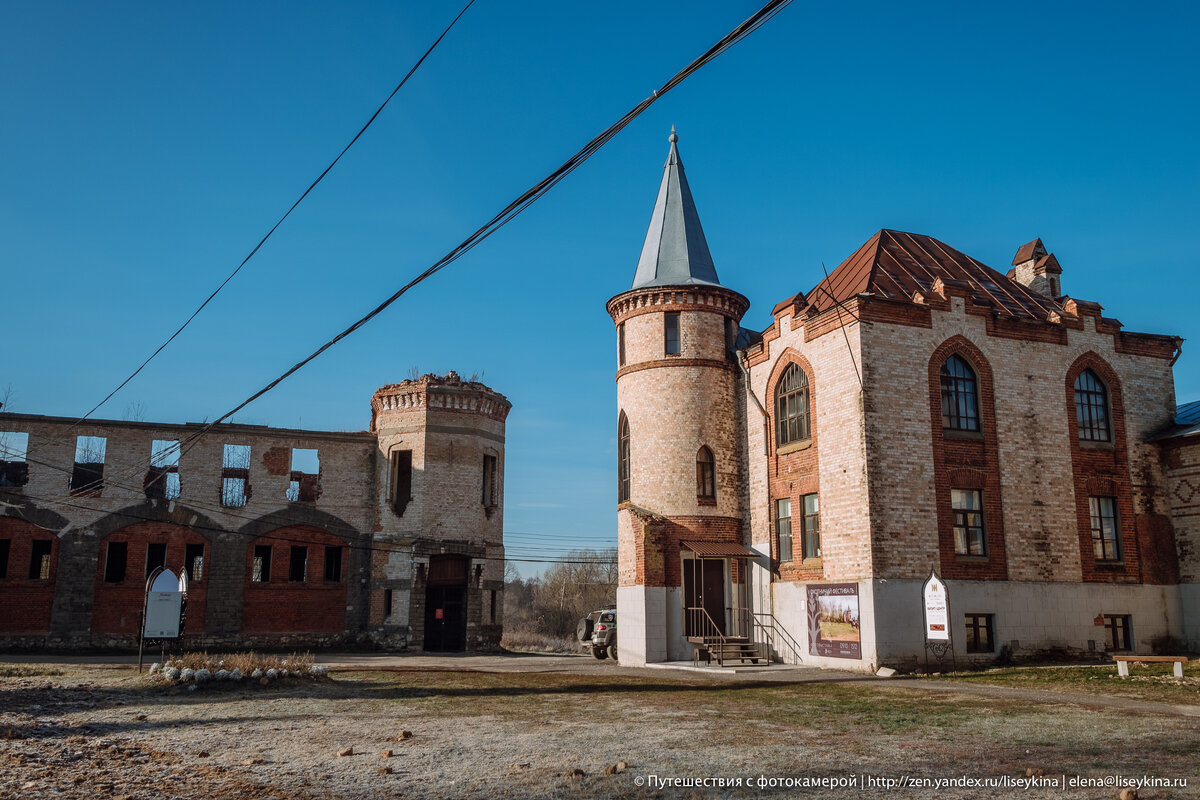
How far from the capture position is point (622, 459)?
2798 cm

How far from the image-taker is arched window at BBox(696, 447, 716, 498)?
2597cm

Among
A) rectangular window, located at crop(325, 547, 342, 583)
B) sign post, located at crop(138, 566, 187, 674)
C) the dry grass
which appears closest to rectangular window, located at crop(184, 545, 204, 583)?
rectangular window, located at crop(325, 547, 342, 583)

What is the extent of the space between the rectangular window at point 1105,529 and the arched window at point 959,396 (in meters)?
4.30

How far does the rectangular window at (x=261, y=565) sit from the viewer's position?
1366 inches

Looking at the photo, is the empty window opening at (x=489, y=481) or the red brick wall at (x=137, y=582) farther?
the empty window opening at (x=489, y=481)

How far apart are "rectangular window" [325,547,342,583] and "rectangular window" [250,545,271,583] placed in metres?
2.16

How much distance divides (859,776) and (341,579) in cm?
3049

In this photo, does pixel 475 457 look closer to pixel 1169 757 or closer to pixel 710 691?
pixel 710 691

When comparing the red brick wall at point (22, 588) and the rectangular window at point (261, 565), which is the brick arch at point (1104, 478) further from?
the red brick wall at point (22, 588)

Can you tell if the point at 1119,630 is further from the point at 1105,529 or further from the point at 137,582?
the point at 137,582

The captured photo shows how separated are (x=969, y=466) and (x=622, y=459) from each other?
10224mm

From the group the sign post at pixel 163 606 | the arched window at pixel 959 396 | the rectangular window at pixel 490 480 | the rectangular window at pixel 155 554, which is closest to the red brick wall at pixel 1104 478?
the arched window at pixel 959 396

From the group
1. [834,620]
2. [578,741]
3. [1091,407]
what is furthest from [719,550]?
[578,741]

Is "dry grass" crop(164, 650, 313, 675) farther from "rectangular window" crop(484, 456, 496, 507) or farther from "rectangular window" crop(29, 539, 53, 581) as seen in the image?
"rectangular window" crop(484, 456, 496, 507)
